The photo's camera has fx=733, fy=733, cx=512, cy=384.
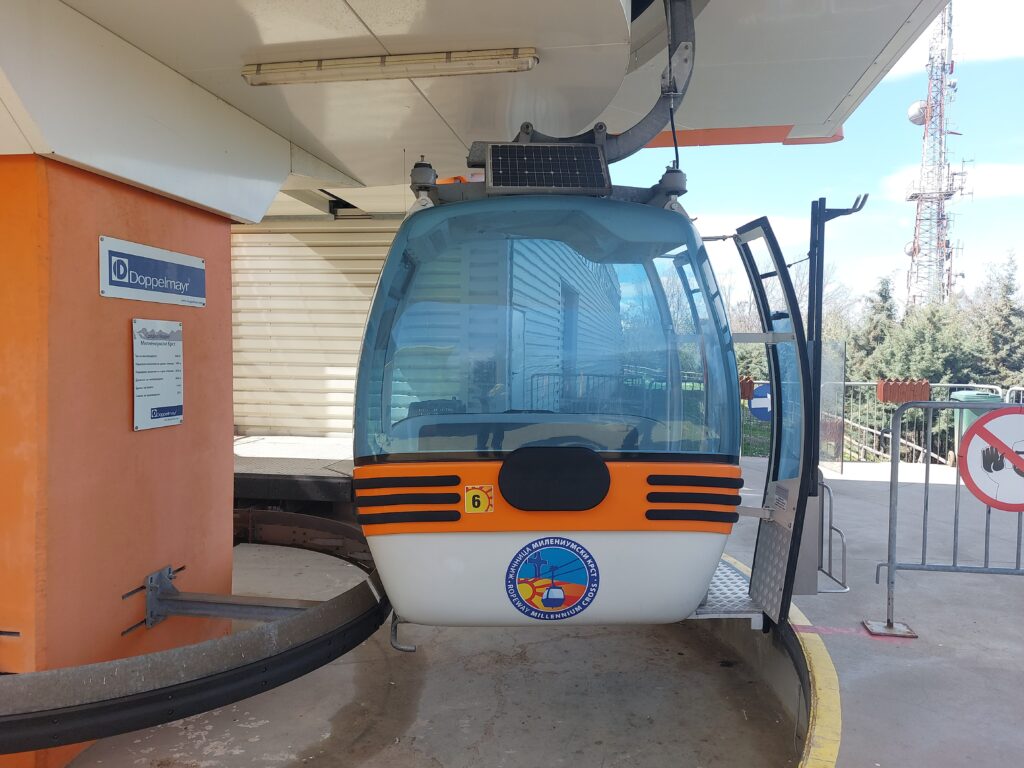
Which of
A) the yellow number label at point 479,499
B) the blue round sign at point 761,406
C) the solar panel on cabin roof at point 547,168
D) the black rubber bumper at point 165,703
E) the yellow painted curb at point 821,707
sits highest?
the solar panel on cabin roof at point 547,168

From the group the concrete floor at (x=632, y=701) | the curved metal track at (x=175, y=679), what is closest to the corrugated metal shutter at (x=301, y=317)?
the concrete floor at (x=632, y=701)

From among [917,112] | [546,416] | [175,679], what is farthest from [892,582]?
[917,112]

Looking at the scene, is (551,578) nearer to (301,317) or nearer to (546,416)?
(546,416)

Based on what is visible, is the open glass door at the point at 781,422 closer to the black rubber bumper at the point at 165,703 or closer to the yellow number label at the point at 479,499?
the yellow number label at the point at 479,499

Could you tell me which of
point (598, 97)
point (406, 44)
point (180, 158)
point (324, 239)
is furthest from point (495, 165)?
point (324, 239)

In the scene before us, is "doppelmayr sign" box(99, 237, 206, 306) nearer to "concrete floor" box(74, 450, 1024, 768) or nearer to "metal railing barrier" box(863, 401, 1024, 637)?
"concrete floor" box(74, 450, 1024, 768)

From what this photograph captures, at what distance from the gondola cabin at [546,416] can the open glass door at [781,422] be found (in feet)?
1.55

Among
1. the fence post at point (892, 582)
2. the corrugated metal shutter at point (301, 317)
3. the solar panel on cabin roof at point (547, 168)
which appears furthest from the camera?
the corrugated metal shutter at point (301, 317)

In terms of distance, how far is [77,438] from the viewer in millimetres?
2994

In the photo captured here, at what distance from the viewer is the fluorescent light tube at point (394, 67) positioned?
3.18 m

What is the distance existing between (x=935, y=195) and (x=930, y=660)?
45.1m

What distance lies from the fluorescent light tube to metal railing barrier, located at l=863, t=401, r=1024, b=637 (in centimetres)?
253

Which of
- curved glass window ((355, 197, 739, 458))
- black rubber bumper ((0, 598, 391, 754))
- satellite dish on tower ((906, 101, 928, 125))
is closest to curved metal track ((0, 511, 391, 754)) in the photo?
black rubber bumper ((0, 598, 391, 754))

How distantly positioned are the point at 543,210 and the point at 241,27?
1403 mm
